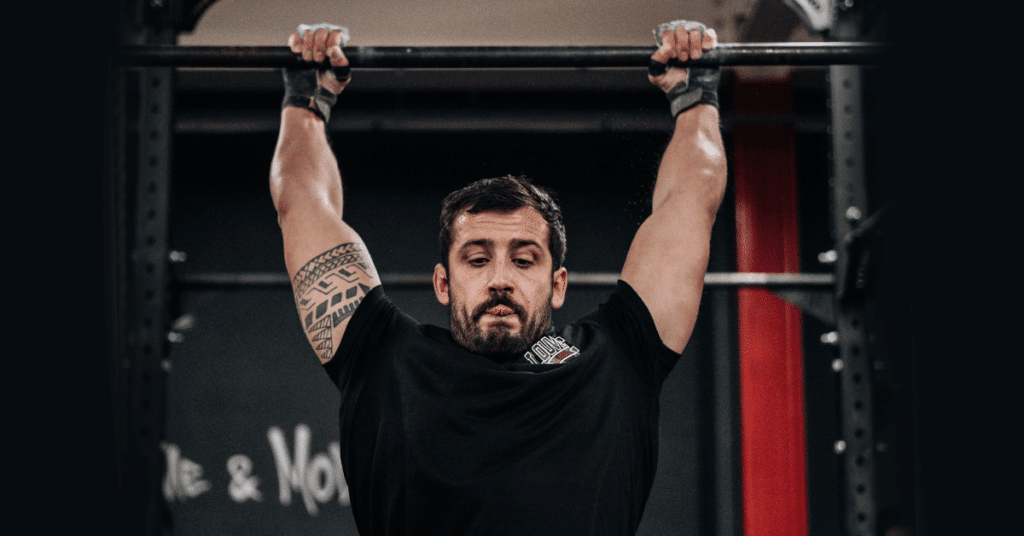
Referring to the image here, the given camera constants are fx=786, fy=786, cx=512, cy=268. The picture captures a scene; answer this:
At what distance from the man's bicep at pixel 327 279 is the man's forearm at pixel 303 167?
8 centimetres

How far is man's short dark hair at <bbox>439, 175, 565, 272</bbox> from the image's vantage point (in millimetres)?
1614

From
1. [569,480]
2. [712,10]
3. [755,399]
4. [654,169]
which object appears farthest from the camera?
[755,399]

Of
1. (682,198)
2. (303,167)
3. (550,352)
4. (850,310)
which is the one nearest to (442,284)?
(550,352)

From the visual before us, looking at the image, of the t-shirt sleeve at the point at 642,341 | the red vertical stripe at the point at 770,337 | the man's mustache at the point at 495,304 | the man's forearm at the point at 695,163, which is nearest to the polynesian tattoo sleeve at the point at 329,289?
the man's mustache at the point at 495,304

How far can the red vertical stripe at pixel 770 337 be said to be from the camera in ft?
13.5

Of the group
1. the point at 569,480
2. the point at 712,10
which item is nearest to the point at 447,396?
the point at 569,480

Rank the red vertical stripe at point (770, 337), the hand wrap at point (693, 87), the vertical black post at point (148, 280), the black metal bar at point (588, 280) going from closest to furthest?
the hand wrap at point (693, 87) < the vertical black post at point (148, 280) < the black metal bar at point (588, 280) < the red vertical stripe at point (770, 337)

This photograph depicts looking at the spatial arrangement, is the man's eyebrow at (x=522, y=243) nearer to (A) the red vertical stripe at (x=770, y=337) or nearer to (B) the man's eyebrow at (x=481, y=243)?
(B) the man's eyebrow at (x=481, y=243)

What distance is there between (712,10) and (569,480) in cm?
272

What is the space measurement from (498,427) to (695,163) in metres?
0.74

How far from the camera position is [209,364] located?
14.9 ft

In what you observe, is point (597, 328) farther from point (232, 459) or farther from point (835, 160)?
point (232, 459)

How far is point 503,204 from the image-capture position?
1.61 metres

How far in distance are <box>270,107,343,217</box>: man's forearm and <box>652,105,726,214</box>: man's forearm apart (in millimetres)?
734
